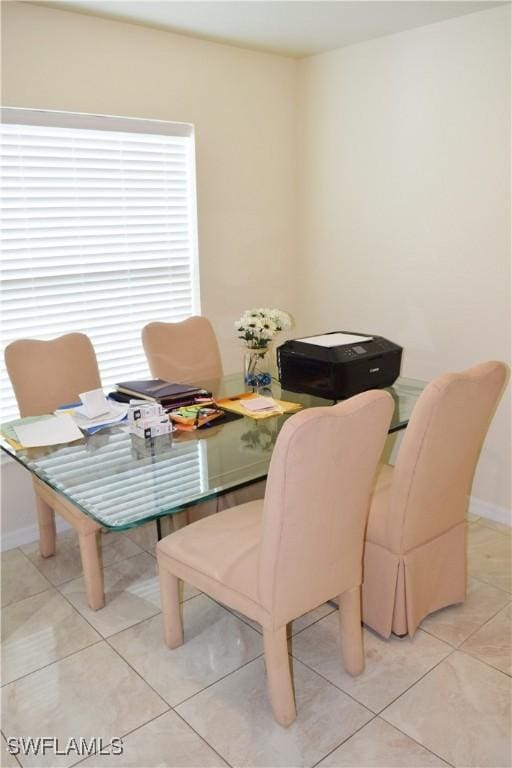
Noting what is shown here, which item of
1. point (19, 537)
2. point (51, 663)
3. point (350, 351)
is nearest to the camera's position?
point (51, 663)

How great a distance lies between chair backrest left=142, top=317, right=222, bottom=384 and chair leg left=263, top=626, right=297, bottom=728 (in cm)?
150

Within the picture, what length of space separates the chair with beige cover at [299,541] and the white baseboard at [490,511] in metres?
1.39

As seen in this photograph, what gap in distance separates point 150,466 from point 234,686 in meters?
0.78

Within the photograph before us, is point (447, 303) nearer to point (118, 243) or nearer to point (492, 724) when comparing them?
point (118, 243)

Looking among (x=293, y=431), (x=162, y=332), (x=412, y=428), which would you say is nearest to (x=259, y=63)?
(x=162, y=332)

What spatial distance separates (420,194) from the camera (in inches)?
125

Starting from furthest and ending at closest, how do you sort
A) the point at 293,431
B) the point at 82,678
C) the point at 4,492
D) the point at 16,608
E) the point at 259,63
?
the point at 259,63
the point at 4,492
the point at 16,608
the point at 82,678
the point at 293,431

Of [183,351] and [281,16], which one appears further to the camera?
[183,351]

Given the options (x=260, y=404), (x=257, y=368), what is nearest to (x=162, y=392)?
(x=260, y=404)

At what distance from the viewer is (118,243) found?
323cm

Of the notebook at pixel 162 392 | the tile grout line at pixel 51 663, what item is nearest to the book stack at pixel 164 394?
the notebook at pixel 162 392

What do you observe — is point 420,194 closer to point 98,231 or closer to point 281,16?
point 281,16


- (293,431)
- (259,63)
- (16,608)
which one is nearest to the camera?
(293,431)

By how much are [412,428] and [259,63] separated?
2.54m
